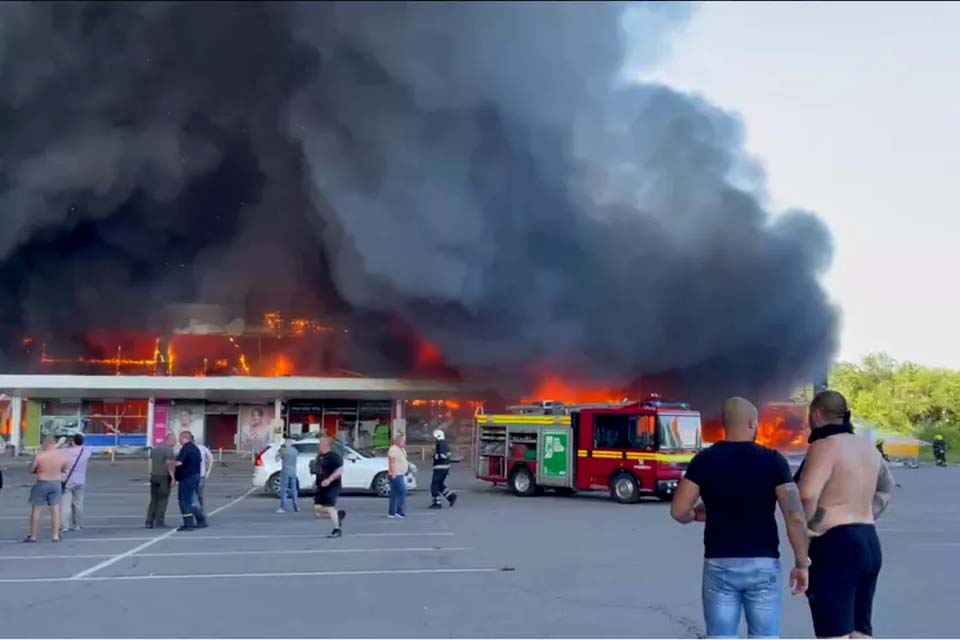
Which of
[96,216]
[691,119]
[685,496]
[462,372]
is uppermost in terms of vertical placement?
[691,119]

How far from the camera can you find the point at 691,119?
26.6m

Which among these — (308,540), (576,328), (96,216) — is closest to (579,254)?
(576,328)

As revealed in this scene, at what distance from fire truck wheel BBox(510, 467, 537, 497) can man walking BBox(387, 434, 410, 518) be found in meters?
4.74

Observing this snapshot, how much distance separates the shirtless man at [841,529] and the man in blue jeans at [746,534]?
0.62 feet

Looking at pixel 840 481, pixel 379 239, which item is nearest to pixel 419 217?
pixel 379 239

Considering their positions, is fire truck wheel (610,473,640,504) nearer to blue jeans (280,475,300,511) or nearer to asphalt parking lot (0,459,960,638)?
asphalt parking lot (0,459,960,638)

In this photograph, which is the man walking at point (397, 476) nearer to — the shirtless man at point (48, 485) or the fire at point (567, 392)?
the shirtless man at point (48, 485)

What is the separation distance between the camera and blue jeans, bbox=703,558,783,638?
4617 millimetres

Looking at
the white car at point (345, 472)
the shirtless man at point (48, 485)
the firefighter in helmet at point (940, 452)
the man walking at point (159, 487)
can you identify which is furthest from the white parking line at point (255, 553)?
the firefighter in helmet at point (940, 452)

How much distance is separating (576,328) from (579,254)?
2.26m

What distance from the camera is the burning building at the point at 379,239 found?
1232cm

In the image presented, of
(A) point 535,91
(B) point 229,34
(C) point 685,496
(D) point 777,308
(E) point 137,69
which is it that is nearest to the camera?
(C) point 685,496

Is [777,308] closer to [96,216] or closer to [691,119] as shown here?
[691,119]

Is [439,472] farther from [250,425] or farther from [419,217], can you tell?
[250,425]
